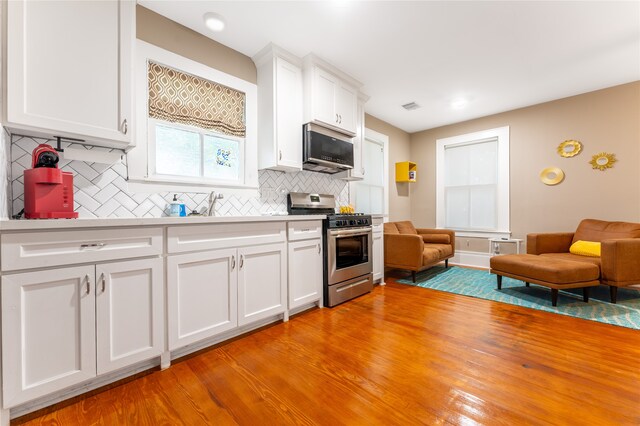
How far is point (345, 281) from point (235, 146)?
1.91 m

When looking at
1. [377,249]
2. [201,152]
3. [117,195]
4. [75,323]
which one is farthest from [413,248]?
[75,323]

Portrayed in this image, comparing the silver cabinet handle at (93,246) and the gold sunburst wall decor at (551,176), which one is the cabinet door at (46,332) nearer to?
the silver cabinet handle at (93,246)

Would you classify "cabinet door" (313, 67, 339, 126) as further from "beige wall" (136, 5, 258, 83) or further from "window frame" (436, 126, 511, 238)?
"window frame" (436, 126, 511, 238)

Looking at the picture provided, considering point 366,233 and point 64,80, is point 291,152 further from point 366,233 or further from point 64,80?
point 64,80

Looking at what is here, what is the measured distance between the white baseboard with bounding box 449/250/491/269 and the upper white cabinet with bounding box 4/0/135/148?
5.31 meters

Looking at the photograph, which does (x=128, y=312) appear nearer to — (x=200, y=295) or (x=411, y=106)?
(x=200, y=295)

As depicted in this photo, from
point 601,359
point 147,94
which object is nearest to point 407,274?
point 601,359

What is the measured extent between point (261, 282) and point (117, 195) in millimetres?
1301

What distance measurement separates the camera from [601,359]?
183cm

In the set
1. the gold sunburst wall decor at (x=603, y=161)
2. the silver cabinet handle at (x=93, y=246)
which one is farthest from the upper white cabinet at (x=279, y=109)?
the gold sunburst wall decor at (x=603, y=161)

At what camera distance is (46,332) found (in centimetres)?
133

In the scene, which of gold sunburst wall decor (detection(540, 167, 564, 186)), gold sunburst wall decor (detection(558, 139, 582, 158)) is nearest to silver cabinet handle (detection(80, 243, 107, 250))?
gold sunburst wall decor (detection(540, 167, 564, 186))

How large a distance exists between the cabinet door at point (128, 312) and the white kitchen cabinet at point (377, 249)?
261cm

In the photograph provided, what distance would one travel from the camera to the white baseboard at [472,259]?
4.75 metres
